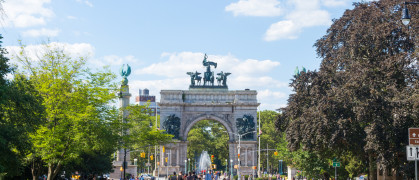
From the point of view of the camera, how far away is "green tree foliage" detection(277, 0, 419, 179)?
31547 millimetres

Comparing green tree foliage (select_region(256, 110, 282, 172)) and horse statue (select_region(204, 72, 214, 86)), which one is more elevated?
horse statue (select_region(204, 72, 214, 86))

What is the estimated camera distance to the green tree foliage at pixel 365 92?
31.5 m

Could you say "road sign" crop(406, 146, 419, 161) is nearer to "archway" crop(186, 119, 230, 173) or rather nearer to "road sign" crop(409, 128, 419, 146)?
"road sign" crop(409, 128, 419, 146)

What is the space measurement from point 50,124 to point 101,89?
4.08 m

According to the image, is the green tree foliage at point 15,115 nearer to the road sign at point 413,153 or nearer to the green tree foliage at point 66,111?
the green tree foliage at point 66,111

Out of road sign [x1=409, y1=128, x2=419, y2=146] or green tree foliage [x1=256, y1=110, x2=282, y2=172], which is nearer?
road sign [x1=409, y1=128, x2=419, y2=146]

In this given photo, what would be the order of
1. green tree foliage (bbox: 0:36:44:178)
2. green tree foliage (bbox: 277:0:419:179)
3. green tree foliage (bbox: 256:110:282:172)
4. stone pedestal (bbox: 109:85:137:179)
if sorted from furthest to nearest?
green tree foliage (bbox: 256:110:282:172)
stone pedestal (bbox: 109:85:137:179)
green tree foliage (bbox: 277:0:419:179)
green tree foliage (bbox: 0:36:44:178)

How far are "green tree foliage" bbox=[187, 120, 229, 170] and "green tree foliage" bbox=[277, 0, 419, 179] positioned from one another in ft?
257

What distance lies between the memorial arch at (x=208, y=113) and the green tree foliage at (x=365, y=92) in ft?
157

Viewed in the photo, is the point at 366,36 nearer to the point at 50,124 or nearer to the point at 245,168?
the point at 50,124

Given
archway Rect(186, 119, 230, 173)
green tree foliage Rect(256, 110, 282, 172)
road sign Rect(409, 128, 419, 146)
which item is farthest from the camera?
archway Rect(186, 119, 230, 173)

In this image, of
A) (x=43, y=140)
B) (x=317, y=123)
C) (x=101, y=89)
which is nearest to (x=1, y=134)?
(x=43, y=140)

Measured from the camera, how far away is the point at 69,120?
33.0m

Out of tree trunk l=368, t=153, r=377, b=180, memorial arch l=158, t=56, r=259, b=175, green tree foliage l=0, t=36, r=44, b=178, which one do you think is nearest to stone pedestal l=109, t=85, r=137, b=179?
memorial arch l=158, t=56, r=259, b=175
